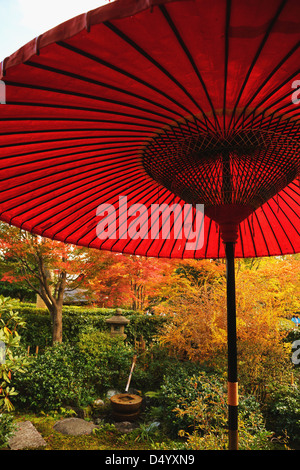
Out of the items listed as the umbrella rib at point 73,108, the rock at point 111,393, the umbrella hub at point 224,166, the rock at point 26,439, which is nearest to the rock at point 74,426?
the rock at point 26,439

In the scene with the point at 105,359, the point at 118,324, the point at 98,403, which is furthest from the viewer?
the point at 118,324

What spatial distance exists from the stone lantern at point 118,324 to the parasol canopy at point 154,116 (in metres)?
6.28

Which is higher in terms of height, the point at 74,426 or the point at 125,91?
the point at 125,91

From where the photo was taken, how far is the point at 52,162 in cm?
113

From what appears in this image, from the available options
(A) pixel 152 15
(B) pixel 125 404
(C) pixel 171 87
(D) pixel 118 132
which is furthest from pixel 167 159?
(B) pixel 125 404

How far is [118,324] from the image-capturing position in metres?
7.64

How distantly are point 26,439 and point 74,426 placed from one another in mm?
846

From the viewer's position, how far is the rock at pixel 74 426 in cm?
465

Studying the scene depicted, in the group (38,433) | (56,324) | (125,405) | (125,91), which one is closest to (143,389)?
(125,405)

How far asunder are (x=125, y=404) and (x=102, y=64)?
554 centimetres

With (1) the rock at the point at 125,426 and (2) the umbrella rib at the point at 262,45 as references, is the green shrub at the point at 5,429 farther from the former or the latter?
(2) the umbrella rib at the point at 262,45

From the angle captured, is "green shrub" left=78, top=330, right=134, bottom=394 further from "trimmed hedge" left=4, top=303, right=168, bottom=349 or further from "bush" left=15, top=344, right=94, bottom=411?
"trimmed hedge" left=4, top=303, right=168, bottom=349

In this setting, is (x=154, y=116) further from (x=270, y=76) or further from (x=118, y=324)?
(x=118, y=324)

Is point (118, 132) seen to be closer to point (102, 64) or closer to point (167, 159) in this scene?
point (167, 159)
